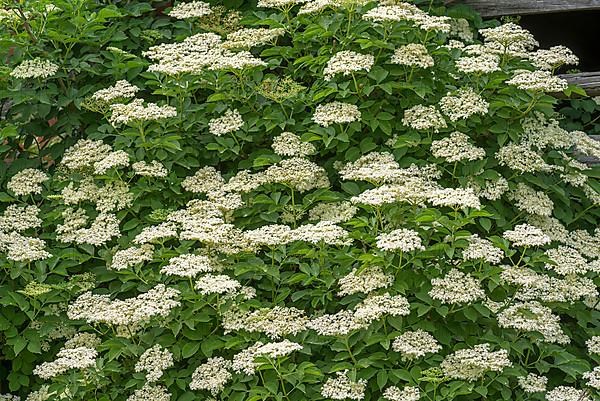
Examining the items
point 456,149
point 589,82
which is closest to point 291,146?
point 456,149

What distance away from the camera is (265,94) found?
4.17m

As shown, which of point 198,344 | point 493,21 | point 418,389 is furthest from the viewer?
point 493,21

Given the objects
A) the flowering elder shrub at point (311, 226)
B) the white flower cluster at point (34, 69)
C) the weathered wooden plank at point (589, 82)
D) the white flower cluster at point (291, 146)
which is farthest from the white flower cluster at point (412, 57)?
the white flower cluster at point (34, 69)

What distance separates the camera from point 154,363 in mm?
3539

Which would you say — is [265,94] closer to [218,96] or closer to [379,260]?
[218,96]

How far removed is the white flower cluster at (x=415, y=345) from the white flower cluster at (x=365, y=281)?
190 mm

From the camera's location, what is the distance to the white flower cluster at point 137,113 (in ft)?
13.3

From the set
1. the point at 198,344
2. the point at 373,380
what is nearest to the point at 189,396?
the point at 198,344

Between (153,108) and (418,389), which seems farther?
(153,108)

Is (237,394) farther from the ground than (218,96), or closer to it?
closer to it

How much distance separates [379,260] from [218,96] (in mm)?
1110

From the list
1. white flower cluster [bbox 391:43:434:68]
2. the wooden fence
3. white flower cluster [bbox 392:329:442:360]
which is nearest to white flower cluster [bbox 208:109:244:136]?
white flower cluster [bbox 391:43:434:68]

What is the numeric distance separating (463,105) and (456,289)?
92 centimetres

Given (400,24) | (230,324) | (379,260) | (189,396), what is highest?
(400,24)
